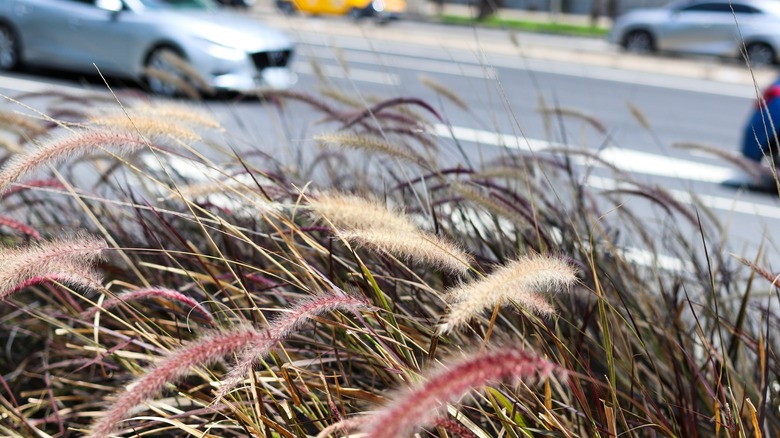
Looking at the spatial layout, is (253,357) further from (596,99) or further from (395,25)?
(395,25)

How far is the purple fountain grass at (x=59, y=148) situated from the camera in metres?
1.66

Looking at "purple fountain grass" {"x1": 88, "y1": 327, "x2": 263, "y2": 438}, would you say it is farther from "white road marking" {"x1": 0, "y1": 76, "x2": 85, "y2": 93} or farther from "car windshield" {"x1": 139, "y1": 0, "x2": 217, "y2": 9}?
"white road marking" {"x1": 0, "y1": 76, "x2": 85, "y2": 93}

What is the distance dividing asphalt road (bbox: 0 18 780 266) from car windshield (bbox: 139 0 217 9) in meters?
1.27

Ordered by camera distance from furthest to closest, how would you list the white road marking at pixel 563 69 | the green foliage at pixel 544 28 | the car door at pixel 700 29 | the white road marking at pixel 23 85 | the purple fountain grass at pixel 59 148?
the green foliage at pixel 544 28 < the car door at pixel 700 29 < the white road marking at pixel 563 69 < the white road marking at pixel 23 85 < the purple fountain grass at pixel 59 148

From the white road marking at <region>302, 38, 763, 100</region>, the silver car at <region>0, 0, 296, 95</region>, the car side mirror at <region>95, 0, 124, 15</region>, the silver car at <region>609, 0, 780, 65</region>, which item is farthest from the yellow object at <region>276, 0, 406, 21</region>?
the car side mirror at <region>95, 0, 124, 15</region>

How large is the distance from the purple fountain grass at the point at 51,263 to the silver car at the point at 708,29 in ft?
53.5

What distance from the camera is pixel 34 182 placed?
92.9 inches

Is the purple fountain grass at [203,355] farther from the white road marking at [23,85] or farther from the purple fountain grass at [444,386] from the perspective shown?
the white road marking at [23,85]

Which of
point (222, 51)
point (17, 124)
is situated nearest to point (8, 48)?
point (222, 51)

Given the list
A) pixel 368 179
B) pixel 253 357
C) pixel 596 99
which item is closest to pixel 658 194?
pixel 368 179

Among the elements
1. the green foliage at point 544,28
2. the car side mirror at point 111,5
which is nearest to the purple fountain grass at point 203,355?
the car side mirror at point 111,5

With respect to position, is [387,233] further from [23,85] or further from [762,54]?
[762,54]

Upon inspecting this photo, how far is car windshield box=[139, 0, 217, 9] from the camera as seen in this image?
10727mm

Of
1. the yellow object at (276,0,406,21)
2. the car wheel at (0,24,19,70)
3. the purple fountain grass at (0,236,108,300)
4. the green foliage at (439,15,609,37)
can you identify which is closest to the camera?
the purple fountain grass at (0,236,108,300)
